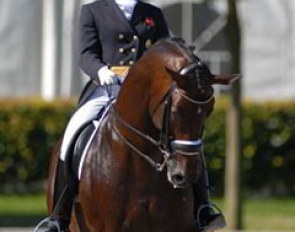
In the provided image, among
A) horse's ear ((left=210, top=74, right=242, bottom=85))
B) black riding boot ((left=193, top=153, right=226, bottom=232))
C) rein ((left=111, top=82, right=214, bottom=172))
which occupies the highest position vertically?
horse's ear ((left=210, top=74, right=242, bottom=85))

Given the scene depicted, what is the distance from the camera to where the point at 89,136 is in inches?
332

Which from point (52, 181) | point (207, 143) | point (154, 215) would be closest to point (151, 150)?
point (154, 215)

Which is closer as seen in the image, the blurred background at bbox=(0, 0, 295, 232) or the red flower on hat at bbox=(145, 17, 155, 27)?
the red flower on hat at bbox=(145, 17, 155, 27)

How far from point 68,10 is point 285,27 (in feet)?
13.9

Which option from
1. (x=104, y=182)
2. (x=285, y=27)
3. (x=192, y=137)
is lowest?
(x=285, y=27)

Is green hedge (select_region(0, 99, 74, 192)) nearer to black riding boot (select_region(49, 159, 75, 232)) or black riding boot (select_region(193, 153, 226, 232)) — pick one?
black riding boot (select_region(49, 159, 75, 232))

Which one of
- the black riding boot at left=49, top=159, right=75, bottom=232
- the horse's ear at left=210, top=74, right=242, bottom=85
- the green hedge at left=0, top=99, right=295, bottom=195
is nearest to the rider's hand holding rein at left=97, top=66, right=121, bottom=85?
the black riding boot at left=49, top=159, right=75, bottom=232

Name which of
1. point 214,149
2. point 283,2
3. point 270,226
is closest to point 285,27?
point 283,2

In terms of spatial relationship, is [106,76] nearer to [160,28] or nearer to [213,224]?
[160,28]

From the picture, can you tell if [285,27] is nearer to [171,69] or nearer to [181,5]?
[181,5]

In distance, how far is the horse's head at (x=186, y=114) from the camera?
714cm

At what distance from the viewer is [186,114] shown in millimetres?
7172

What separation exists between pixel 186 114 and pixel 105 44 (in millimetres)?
1592

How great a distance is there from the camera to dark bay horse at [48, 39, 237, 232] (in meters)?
7.19
